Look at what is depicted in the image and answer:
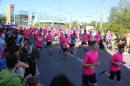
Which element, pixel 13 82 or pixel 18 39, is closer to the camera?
pixel 13 82

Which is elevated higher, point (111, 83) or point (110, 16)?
point (110, 16)

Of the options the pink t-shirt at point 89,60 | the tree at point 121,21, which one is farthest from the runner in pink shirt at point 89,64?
the tree at point 121,21

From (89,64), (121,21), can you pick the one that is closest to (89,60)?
(89,64)


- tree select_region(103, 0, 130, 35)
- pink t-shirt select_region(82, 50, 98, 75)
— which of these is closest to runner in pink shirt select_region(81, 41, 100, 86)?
pink t-shirt select_region(82, 50, 98, 75)

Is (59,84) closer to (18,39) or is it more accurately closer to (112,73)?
(112,73)

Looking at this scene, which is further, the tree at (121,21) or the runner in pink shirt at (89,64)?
the tree at (121,21)

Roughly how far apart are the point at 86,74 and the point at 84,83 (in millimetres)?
264

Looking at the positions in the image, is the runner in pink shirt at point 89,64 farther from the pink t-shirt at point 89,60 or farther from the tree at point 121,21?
the tree at point 121,21

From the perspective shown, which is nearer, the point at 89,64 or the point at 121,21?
the point at 89,64

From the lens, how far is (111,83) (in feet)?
23.1

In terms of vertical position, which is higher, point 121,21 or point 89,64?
point 121,21

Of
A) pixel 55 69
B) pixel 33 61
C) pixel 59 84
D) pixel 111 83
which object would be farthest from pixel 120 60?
pixel 59 84

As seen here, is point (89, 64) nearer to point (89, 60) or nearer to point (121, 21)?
point (89, 60)

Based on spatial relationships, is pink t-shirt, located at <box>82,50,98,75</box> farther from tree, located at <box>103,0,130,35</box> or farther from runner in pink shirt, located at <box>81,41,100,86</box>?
tree, located at <box>103,0,130,35</box>
